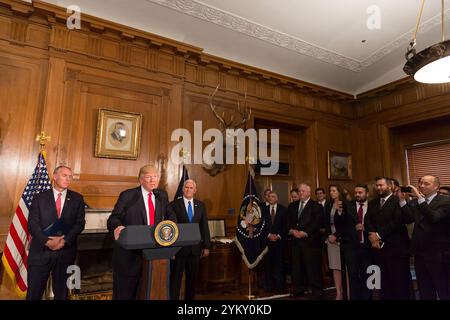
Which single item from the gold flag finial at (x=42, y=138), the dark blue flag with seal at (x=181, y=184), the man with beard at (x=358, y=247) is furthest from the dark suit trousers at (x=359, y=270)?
the gold flag finial at (x=42, y=138)

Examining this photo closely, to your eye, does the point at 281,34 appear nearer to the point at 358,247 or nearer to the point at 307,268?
the point at 358,247

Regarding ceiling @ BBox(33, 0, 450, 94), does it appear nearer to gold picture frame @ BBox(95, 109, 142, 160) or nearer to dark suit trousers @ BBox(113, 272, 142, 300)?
gold picture frame @ BBox(95, 109, 142, 160)

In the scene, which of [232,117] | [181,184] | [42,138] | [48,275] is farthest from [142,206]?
[232,117]

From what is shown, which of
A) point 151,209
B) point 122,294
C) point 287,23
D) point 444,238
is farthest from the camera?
point 287,23

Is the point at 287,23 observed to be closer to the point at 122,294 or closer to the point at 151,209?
the point at 151,209

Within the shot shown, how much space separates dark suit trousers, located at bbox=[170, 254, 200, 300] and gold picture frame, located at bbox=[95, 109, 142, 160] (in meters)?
1.63

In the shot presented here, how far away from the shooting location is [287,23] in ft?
14.4

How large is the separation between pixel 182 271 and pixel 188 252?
0.20 m

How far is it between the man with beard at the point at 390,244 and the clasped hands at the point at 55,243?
10.1 feet

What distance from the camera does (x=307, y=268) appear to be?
12.3 ft

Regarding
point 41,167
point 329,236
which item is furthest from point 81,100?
point 329,236

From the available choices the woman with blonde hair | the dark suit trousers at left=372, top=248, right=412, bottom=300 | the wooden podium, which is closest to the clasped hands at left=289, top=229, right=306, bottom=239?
the woman with blonde hair

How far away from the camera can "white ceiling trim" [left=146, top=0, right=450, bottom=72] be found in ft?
13.0

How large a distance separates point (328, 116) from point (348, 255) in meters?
3.60
